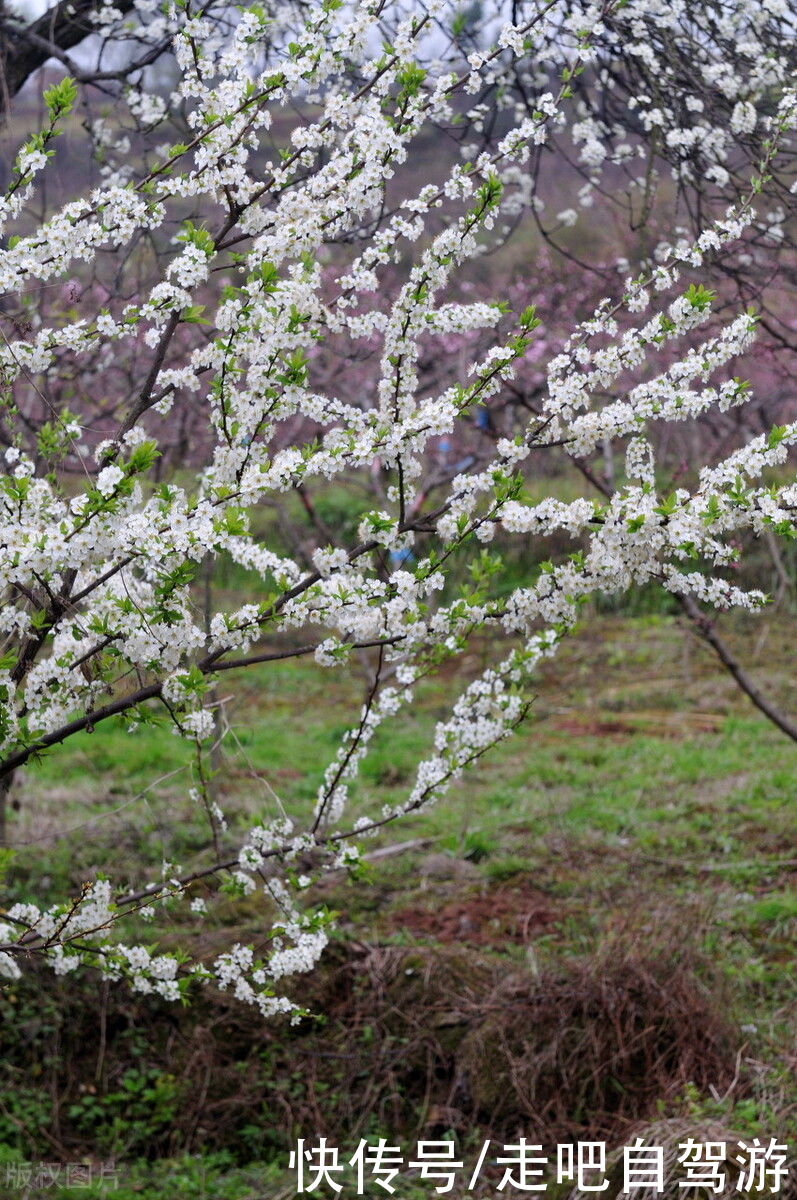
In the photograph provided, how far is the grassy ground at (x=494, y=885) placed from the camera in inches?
174

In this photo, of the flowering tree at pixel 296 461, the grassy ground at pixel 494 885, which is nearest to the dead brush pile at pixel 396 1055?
the grassy ground at pixel 494 885

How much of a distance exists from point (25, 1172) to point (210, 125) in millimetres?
3386

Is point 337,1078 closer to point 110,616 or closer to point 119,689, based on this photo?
point 119,689

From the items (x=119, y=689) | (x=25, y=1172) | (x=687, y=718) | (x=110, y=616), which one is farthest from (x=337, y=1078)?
(x=687, y=718)

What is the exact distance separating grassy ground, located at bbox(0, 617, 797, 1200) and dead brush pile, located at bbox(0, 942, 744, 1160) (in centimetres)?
2

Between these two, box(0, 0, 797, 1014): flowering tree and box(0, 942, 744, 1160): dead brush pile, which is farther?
box(0, 942, 744, 1160): dead brush pile

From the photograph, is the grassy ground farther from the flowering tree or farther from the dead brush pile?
the flowering tree

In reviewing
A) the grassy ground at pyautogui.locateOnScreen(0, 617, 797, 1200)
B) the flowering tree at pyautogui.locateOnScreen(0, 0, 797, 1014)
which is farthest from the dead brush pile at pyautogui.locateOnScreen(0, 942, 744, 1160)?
the flowering tree at pyautogui.locateOnScreen(0, 0, 797, 1014)

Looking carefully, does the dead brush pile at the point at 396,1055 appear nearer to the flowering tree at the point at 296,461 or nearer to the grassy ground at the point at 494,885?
the grassy ground at the point at 494,885

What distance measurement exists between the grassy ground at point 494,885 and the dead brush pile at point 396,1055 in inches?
0.7

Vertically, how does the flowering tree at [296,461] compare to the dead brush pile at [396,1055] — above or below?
above

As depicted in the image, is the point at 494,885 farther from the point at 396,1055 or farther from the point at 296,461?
the point at 296,461

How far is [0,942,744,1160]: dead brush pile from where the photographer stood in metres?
4.32

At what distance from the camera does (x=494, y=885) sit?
5898 millimetres
